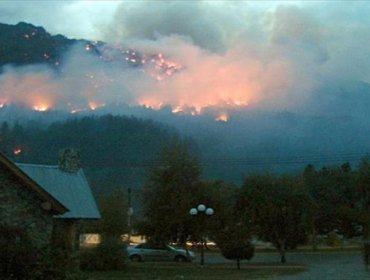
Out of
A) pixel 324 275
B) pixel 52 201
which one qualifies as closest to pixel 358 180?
pixel 324 275

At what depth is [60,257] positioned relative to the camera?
21.0m

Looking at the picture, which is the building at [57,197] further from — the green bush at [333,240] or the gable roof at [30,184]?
the green bush at [333,240]

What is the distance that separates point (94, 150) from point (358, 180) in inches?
2281

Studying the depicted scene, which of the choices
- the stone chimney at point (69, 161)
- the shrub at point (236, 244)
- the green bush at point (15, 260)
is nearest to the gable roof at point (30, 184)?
the green bush at point (15, 260)

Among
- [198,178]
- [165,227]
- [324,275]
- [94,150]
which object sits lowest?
[324,275]

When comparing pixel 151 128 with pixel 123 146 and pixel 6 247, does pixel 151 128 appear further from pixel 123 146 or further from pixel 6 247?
pixel 6 247

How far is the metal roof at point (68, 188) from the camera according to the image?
3231 centimetres

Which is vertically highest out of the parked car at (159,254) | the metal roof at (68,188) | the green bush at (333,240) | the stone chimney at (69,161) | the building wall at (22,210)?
the stone chimney at (69,161)

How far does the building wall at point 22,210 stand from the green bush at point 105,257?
12.4 meters

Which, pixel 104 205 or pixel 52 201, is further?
pixel 104 205

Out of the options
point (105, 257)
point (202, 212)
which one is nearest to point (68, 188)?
point (105, 257)

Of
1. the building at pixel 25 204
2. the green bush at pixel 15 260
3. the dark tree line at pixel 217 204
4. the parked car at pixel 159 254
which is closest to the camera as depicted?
the green bush at pixel 15 260

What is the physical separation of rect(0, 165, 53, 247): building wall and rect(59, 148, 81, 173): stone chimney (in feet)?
36.1

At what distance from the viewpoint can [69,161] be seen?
35812 millimetres
